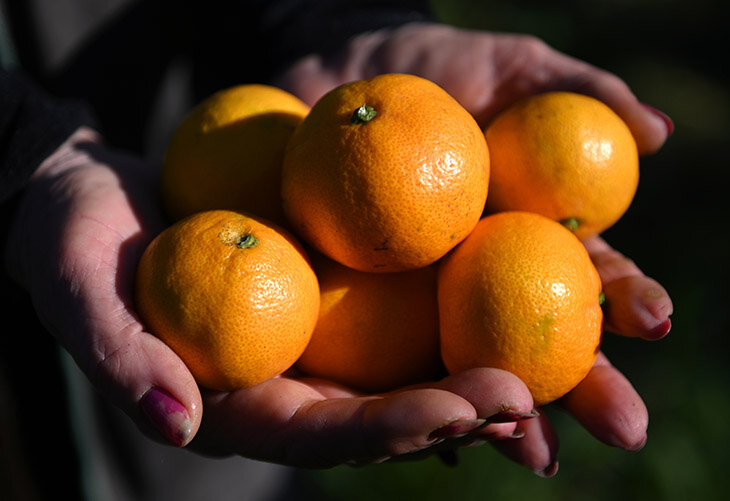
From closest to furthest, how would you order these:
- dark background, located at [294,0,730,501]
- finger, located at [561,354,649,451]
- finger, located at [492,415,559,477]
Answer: finger, located at [561,354,649,451] → finger, located at [492,415,559,477] → dark background, located at [294,0,730,501]

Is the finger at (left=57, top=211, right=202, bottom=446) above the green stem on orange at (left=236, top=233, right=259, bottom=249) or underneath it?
underneath

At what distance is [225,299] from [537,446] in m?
1.17

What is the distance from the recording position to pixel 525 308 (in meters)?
1.97

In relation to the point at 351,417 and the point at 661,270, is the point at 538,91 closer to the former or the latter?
the point at 351,417

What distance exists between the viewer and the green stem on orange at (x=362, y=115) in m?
2.00

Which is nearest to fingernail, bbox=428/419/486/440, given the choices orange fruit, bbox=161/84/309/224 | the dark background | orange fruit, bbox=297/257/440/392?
orange fruit, bbox=297/257/440/392

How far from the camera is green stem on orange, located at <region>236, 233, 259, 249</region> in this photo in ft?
6.45

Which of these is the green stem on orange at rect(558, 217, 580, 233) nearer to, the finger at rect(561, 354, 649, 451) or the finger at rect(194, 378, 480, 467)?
the finger at rect(561, 354, 649, 451)

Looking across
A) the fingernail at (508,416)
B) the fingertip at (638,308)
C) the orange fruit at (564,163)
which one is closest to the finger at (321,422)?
the fingernail at (508,416)

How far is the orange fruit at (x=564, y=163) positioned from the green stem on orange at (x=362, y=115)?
0.63 m

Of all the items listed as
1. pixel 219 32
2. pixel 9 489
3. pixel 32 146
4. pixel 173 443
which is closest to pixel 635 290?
pixel 173 443

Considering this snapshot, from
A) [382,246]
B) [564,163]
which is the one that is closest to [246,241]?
[382,246]

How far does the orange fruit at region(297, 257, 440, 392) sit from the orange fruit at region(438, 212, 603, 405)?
13 centimetres

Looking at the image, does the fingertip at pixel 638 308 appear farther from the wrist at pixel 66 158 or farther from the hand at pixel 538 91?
the wrist at pixel 66 158
